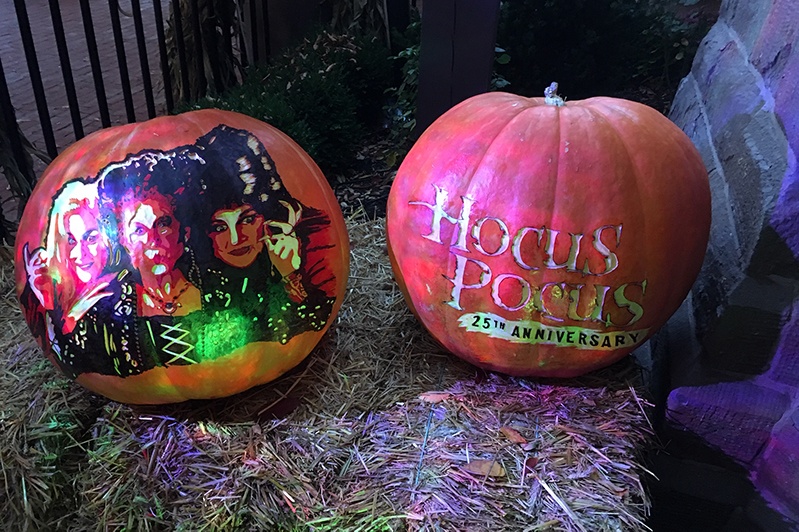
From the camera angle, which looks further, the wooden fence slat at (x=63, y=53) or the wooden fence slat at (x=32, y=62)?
the wooden fence slat at (x=63, y=53)

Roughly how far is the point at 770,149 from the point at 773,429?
0.78 m

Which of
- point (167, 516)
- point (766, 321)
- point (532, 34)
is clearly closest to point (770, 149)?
point (766, 321)

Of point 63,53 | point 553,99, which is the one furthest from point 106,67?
point 553,99

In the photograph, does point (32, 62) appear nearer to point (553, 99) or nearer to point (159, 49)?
point (159, 49)

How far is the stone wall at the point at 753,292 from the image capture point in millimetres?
1452

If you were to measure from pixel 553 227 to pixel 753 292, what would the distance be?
60 cm

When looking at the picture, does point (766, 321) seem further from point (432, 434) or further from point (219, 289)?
point (219, 289)

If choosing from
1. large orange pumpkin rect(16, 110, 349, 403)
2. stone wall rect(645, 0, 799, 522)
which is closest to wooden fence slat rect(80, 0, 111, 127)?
large orange pumpkin rect(16, 110, 349, 403)

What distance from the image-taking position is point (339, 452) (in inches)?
53.1

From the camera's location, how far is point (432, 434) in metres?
1.39

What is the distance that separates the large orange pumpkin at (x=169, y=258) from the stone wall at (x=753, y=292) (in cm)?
110

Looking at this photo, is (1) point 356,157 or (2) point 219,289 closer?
(2) point 219,289

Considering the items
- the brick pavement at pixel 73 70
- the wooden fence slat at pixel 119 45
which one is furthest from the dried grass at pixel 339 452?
the brick pavement at pixel 73 70

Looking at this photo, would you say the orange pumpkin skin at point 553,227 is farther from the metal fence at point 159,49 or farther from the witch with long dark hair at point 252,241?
the metal fence at point 159,49
